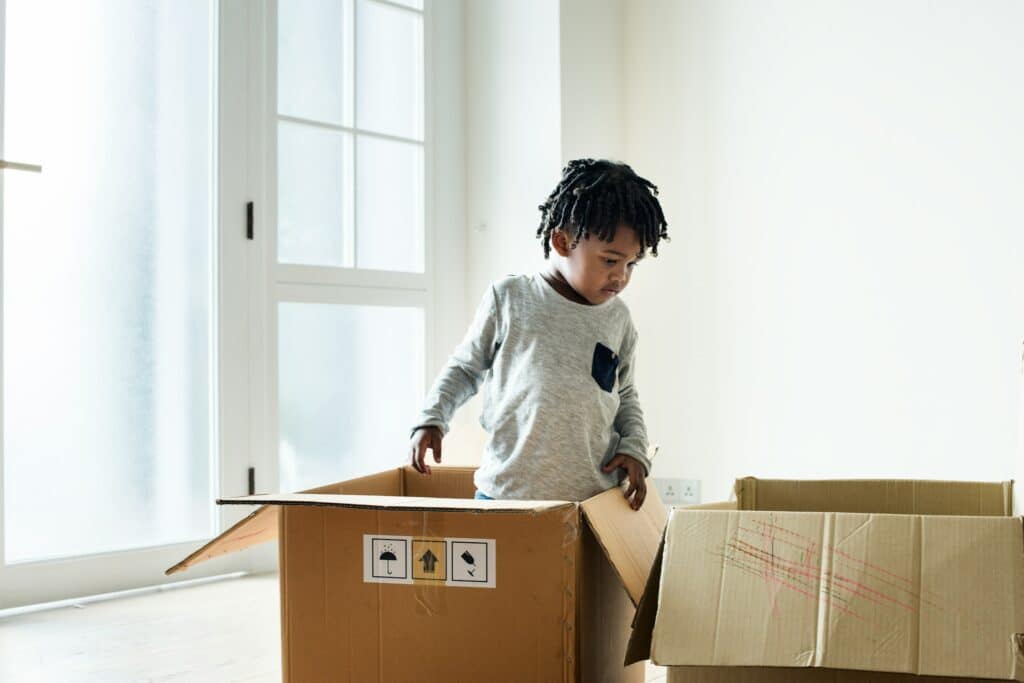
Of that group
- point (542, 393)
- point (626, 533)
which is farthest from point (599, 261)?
point (626, 533)

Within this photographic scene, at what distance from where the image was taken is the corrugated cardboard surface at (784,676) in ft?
3.30

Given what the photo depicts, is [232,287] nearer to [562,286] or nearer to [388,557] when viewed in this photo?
[562,286]

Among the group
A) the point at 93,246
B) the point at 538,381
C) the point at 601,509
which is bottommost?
the point at 601,509

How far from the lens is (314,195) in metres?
2.73

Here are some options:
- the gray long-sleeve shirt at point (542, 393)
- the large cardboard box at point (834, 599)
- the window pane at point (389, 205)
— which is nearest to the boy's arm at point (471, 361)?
the gray long-sleeve shirt at point (542, 393)

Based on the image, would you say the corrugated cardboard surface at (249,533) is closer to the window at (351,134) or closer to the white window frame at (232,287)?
the white window frame at (232,287)

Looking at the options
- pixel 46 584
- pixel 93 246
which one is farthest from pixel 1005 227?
pixel 46 584

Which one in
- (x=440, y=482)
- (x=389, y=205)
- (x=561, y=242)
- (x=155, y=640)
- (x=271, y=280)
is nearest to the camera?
(x=561, y=242)

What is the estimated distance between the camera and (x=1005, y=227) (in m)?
2.13

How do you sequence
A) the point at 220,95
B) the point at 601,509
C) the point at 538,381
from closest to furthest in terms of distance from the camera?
the point at 601,509
the point at 538,381
the point at 220,95

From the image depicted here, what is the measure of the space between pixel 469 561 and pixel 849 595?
41 centimetres

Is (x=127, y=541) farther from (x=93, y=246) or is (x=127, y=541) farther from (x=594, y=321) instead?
(x=594, y=321)

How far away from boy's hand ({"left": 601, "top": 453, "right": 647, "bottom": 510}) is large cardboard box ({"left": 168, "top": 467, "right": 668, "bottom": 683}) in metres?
0.22

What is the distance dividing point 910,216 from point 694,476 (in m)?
0.87
